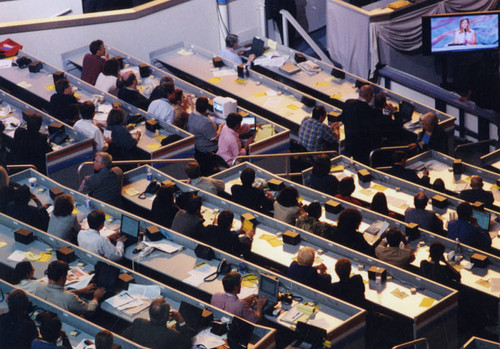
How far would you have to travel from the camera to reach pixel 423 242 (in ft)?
29.6

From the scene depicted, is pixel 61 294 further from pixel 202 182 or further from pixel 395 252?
pixel 395 252

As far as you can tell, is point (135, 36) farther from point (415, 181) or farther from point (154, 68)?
point (415, 181)

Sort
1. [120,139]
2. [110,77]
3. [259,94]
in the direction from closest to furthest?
[120,139] → [259,94] → [110,77]

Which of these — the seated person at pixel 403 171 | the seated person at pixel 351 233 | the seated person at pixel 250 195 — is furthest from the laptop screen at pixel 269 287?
the seated person at pixel 403 171

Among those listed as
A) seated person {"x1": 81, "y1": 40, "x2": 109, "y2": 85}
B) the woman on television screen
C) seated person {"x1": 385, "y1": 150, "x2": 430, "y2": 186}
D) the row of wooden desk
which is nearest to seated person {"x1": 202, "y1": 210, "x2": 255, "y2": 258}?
the row of wooden desk

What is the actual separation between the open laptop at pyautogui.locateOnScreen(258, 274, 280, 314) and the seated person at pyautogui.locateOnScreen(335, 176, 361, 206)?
1.96 meters

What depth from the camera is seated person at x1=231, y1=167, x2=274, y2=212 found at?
385 inches

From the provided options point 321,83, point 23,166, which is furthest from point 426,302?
point 321,83

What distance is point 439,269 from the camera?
8289 mm

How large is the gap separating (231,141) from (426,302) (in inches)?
144

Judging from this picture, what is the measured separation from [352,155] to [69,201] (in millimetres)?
3669

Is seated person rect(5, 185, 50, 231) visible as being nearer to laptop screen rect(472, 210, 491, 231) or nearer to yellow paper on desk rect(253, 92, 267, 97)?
yellow paper on desk rect(253, 92, 267, 97)

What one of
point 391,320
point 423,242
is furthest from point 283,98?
point 391,320

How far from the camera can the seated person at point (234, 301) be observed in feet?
25.5
